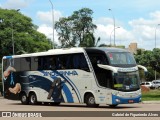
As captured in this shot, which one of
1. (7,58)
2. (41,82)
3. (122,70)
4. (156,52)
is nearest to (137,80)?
(122,70)

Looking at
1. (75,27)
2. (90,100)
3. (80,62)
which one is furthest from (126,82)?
(75,27)

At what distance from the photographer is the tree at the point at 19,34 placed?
76.2 meters

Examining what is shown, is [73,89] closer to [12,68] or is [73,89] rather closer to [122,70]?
[122,70]

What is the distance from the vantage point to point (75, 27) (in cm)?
10425

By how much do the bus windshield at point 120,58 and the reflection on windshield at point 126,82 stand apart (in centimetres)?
71

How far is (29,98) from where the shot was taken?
33.8 m

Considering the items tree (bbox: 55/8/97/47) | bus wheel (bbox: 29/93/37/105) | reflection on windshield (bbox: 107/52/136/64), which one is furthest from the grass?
tree (bbox: 55/8/97/47)

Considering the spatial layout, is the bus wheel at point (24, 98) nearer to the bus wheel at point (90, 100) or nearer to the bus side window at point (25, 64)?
the bus side window at point (25, 64)

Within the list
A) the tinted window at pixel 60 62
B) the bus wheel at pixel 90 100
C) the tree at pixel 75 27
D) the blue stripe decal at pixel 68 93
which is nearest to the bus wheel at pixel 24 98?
the tinted window at pixel 60 62

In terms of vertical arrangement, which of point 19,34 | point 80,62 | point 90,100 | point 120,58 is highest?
point 19,34

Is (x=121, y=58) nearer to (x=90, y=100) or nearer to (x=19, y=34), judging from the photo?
(x=90, y=100)

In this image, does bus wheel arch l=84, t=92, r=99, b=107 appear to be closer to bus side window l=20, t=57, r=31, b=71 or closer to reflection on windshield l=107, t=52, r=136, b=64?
reflection on windshield l=107, t=52, r=136, b=64

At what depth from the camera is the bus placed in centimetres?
2731

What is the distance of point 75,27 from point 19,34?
2758 cm
